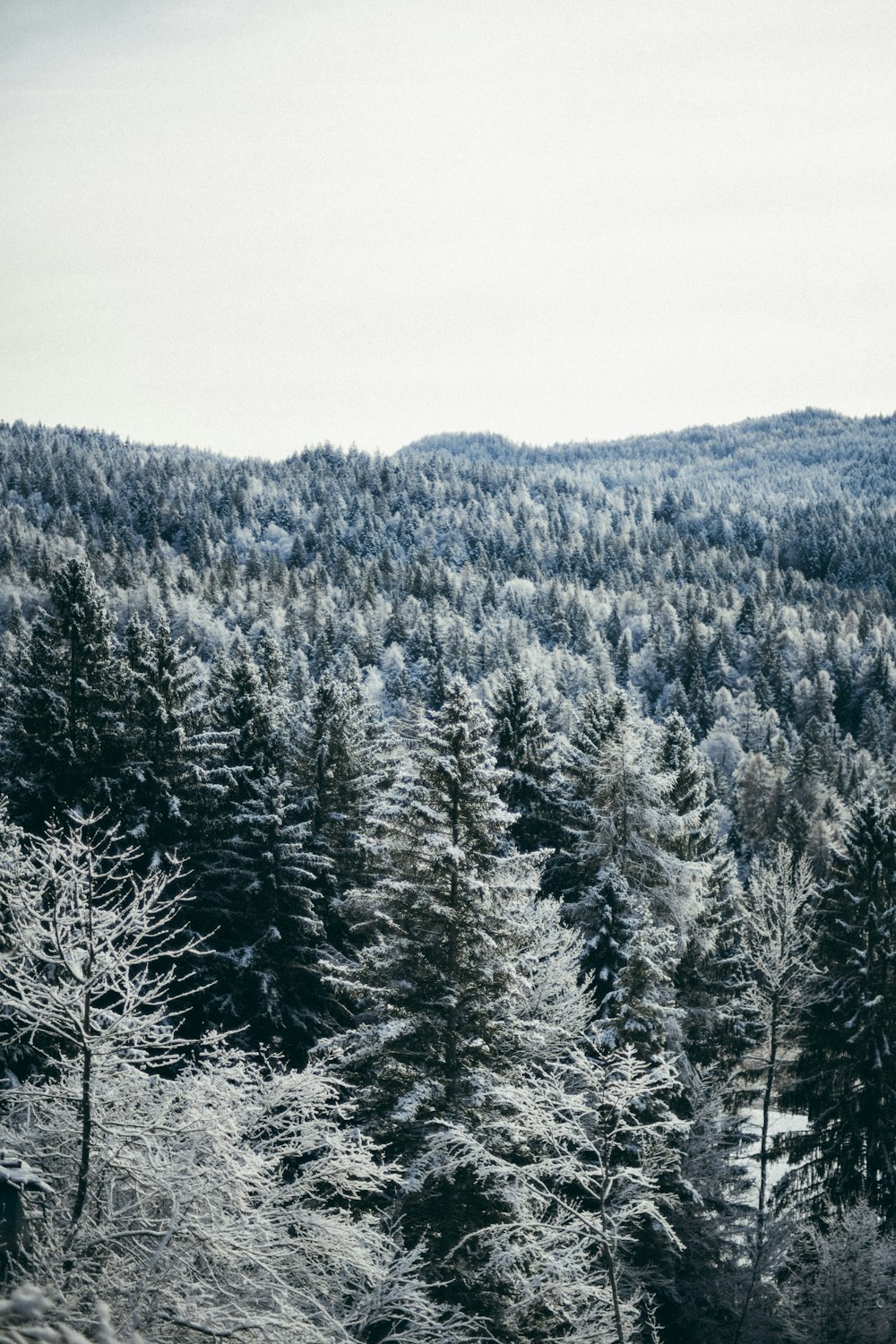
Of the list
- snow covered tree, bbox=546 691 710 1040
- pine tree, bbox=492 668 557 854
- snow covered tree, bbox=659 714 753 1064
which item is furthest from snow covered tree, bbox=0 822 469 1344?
pine tree, bbox=492 668 557 854

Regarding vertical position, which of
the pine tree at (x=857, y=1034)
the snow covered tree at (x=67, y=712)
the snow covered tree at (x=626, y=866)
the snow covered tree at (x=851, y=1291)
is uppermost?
the snow covered tree at (x=67, y=712)

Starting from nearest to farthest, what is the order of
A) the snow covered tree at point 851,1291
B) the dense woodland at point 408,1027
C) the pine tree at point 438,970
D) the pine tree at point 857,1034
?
the dense woodland at point 408,1027, the pine tree at point 438,970, the snow covered tree at point 851,1291, the pine tree at point 857,1034

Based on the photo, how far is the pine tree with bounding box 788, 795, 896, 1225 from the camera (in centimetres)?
2222

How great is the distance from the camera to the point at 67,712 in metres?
25.1

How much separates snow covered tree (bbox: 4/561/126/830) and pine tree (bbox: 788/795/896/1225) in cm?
2061

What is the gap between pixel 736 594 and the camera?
161 meters

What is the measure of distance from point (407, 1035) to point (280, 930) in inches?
408

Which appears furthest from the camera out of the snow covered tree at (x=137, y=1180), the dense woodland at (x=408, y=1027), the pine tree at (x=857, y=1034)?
the pine tree at (x=857, y=1034)

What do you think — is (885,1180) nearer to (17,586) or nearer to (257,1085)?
(257,1085)

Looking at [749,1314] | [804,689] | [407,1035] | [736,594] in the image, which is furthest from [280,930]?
[736,594]

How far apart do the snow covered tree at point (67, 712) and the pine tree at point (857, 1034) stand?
20.6 meters

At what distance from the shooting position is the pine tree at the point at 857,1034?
22219mm

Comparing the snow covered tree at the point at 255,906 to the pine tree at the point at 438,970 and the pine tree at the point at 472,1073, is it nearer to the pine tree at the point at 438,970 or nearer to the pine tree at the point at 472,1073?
the pine tree at the point at 472,1073

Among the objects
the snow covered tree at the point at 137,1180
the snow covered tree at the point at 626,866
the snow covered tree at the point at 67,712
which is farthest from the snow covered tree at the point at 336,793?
the snow covered tree at the point at 137,1180
